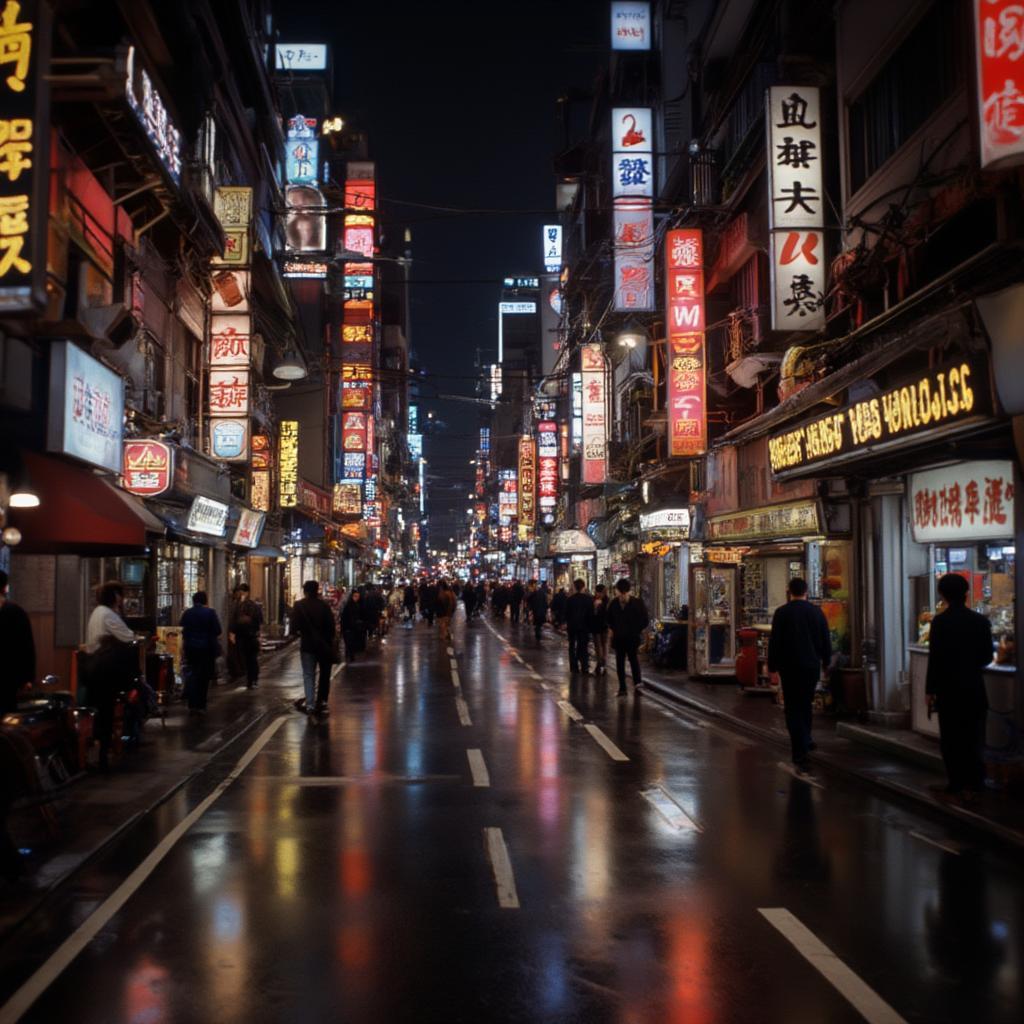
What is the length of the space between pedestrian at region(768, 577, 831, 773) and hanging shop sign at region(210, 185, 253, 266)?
16.5 metres

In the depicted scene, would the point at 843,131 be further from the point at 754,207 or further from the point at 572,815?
the point at 572,815

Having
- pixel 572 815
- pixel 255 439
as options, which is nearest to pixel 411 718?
pixel 572 815

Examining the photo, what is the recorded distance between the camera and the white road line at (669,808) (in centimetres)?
972

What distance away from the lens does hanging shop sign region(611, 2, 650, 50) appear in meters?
40.6

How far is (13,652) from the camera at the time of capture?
891cm

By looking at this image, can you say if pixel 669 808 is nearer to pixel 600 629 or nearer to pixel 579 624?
pixel 579 624

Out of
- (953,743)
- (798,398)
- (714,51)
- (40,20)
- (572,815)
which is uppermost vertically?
(714,51)

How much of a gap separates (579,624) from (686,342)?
6730mm

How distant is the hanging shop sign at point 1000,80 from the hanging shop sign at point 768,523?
28.1ft

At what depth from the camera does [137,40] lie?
16906 mm

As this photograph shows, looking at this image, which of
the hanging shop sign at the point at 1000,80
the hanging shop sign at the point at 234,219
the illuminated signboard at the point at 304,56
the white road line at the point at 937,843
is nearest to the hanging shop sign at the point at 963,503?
the hanging shop sign at the point at 1000,80

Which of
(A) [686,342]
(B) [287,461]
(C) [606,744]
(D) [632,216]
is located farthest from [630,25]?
(C) [606,744]

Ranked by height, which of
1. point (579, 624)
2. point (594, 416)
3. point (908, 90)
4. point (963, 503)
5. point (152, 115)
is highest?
point (908, 90)

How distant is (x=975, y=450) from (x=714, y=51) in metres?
20.1
